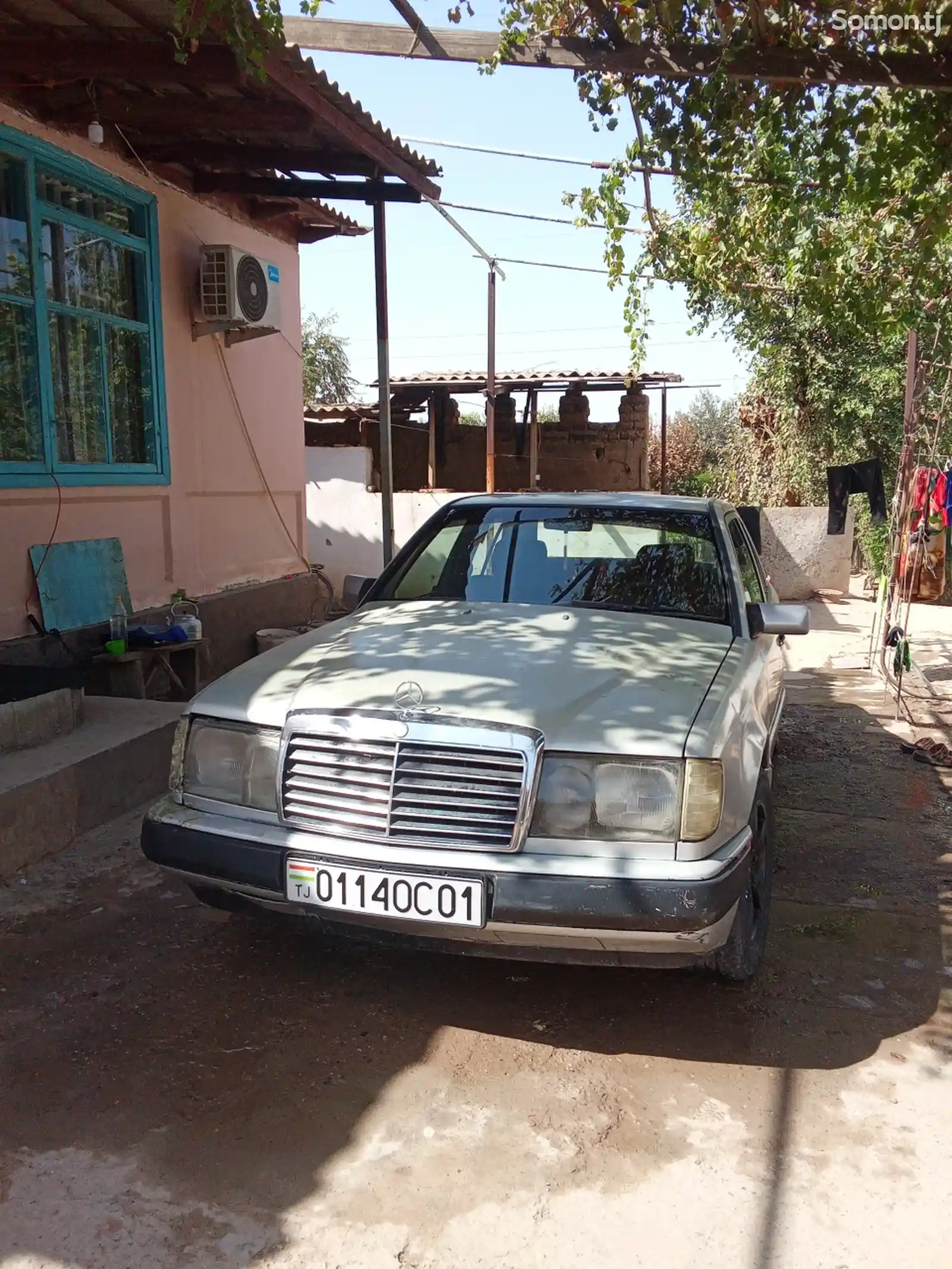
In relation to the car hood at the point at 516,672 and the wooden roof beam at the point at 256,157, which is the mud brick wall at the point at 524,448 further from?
the car hood at the point at 516,672

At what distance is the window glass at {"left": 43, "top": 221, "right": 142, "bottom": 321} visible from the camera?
6.43m

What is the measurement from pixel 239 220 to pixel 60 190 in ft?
8.51

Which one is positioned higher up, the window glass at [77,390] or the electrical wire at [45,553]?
the window glass at [77,390]

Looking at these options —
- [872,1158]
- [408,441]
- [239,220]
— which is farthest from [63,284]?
[408,441]

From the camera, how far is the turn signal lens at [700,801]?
2.74 metres

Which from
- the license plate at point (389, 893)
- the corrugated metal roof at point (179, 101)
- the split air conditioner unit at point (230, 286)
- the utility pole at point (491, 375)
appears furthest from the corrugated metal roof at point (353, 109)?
the utility pole at point (491, 375)

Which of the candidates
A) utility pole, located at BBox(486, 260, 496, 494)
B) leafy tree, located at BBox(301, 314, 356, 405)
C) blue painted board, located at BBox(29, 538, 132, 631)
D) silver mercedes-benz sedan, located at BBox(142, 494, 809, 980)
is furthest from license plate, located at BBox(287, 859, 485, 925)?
leafy tree, located at BBox(301, 314, 356, 405)

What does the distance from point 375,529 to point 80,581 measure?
27.5ft

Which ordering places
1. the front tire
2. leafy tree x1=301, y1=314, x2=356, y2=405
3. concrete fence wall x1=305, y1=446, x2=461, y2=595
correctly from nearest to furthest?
the front tire
concrete fence wall x1=305, y1=446, x2=461, y2=595
leafy tree x1=301, y1=314, x2=356, y2=405

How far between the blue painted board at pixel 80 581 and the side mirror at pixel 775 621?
14.4 ft

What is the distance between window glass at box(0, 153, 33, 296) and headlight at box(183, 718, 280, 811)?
4.14 m

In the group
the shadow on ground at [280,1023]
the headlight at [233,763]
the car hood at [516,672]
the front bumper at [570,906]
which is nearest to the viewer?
the shadow on ground at [280,1023]

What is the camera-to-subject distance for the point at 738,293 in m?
9.62

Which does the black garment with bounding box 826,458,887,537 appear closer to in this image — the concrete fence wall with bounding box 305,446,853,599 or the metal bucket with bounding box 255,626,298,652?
the concrete fence wall with bounding box 305,446,853,599
